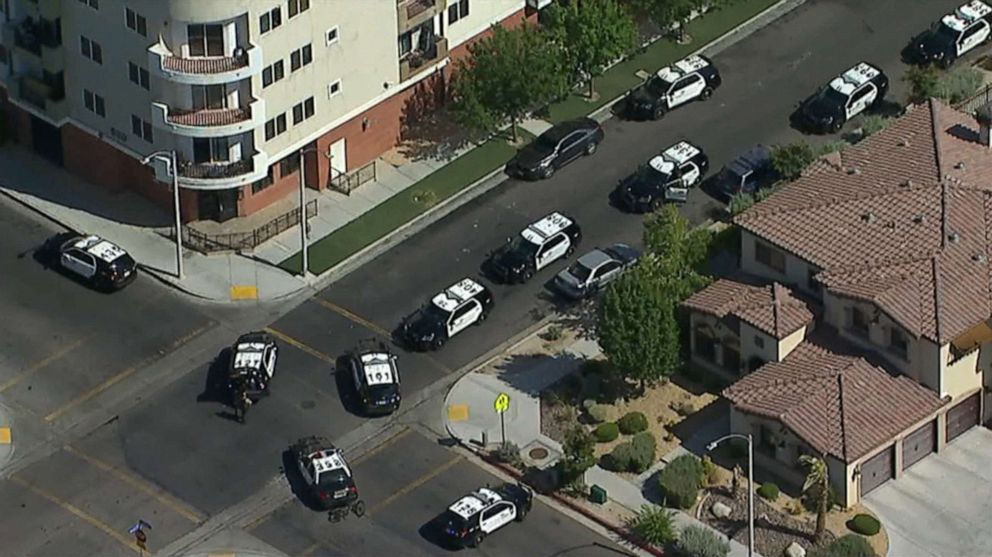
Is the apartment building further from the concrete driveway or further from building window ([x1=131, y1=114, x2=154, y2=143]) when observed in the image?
the concrete driveway

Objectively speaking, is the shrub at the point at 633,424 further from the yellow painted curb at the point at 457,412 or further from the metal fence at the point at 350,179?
the metal fence at the point at 350,179

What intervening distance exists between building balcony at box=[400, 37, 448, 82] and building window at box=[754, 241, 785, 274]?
930 inches

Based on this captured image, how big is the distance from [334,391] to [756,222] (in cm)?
2249

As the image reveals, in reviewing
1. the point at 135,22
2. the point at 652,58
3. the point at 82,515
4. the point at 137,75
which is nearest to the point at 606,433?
the point at 82,515

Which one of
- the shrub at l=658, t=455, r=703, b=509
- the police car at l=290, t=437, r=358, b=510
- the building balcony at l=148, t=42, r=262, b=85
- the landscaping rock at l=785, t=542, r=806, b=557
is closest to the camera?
the landscaping rock at l=785, t=542, r=806, b=557

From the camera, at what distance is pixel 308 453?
134 m

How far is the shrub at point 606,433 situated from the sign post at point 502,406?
4.36 m

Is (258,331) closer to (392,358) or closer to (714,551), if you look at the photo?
(392,358)

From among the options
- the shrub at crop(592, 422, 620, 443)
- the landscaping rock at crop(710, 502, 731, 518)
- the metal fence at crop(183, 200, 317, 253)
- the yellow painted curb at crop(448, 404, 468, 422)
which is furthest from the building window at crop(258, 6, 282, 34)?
the landscaping rock at crop(710, 502, 731, 518)

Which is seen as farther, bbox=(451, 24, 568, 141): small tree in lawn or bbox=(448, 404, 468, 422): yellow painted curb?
bbox=(451, 24, 568, 141): small tree in lawn

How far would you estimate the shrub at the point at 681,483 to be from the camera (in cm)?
13238

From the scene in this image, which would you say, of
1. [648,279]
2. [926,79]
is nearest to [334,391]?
[648,279]

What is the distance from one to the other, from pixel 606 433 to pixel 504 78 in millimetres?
25783

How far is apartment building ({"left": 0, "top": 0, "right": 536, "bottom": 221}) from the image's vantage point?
14500cm
